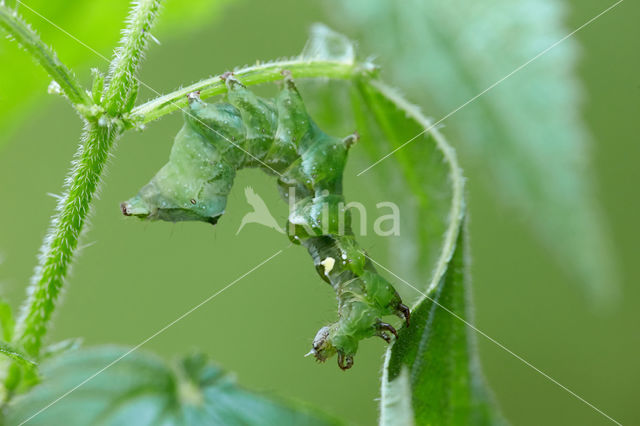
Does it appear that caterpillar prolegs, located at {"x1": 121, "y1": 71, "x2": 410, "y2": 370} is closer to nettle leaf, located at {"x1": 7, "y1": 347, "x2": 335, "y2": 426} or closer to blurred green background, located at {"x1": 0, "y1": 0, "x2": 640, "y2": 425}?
nettle leaf, located at {"x1": 7, "y1": 347, "x2": 335, "y2": 426}

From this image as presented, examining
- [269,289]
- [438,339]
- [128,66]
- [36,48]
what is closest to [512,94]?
[438,339]

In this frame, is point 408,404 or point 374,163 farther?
point 374,163

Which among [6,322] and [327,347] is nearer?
[6,322]

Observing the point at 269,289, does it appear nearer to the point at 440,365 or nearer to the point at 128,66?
the point at 440,365

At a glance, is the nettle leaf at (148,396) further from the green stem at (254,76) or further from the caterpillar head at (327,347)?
the green stem at (254,76)

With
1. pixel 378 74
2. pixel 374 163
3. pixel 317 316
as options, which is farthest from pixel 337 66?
pixel 317 316

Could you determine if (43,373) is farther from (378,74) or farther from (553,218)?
(553,218)
